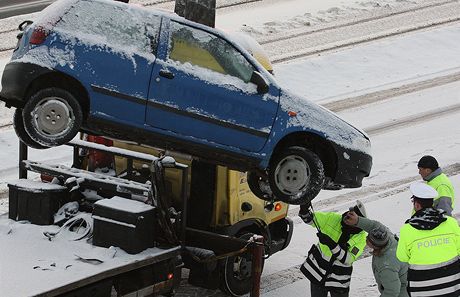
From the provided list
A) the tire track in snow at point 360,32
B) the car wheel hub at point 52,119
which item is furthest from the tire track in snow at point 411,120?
the car wheel hub at point 52,119

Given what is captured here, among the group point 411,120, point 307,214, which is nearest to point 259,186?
point 307,214

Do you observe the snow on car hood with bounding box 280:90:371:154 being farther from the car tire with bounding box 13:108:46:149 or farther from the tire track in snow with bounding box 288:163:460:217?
the tire track in snow with bounding box 288:163:460:217

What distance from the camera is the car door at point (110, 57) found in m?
10.1

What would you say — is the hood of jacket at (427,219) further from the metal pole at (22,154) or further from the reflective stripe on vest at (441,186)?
the metal pole at (22,154)

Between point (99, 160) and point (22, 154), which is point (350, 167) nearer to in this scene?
point (99, 160)

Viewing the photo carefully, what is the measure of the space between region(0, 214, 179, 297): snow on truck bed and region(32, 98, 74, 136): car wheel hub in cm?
90

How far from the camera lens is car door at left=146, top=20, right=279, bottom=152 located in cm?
1017

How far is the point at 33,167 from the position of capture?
10.3 metres

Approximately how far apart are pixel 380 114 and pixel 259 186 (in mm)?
7844

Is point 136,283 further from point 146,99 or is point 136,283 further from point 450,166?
point 450,166

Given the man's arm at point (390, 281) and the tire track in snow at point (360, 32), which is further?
the tire track in snow at point (360, 32)

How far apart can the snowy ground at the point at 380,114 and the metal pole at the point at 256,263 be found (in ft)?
5.78

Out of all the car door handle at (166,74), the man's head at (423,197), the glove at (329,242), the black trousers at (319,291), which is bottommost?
the black trousers at (319,291)

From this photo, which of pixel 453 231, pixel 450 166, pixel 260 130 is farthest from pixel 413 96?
pixel 453 231
